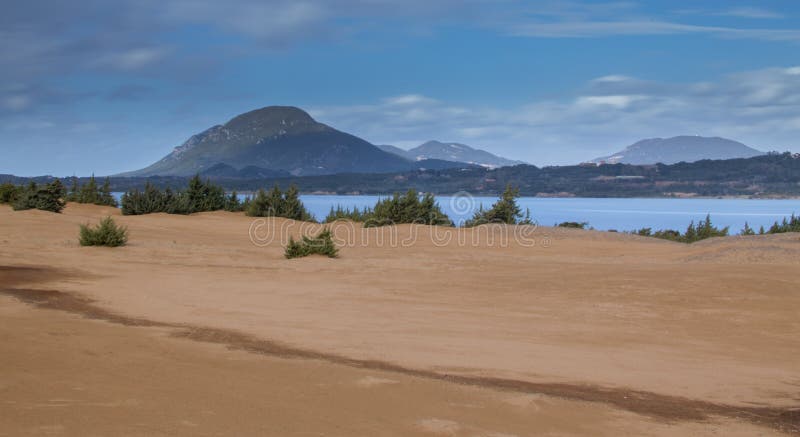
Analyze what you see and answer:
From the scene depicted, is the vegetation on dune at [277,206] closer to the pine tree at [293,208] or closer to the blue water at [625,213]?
the pine tree at [293,208]

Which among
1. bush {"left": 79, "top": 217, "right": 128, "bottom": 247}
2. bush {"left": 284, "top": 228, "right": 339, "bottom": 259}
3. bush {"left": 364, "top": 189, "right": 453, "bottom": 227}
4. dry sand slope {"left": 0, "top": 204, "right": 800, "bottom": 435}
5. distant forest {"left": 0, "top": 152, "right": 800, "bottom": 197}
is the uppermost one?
distant forest {"left": 0, "top": 152, "right": 800, "bottom": 197}

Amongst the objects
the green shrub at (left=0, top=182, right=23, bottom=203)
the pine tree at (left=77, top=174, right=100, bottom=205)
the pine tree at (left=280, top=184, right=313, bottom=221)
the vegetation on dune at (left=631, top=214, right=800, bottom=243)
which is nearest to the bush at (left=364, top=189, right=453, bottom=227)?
the pine tree at (left=280, top=184, right=313, bottom=221)

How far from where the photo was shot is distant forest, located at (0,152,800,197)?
130m

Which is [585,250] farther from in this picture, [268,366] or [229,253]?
[268,366]

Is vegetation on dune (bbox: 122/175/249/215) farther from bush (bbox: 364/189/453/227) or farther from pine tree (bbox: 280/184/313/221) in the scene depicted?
bush (bbox: 364/189/453/227)

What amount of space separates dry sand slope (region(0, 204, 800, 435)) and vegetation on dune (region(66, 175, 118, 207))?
2054cm

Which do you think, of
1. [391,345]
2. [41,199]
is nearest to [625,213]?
[41,199]

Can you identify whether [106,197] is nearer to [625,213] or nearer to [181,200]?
[181,200]

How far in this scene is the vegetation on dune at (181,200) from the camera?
3209 cm

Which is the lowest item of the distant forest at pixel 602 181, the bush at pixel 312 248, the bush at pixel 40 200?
the bush at pixel 312 248

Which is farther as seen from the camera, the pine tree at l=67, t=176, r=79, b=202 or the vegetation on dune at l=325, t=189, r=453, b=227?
the pine tree at l=67, t=176, r=79, b=202

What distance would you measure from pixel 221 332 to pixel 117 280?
5307 millimetres

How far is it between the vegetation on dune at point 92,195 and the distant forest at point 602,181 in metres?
83.2

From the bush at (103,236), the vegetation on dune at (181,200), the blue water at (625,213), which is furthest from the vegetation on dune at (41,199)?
the blue water at (625,213)
